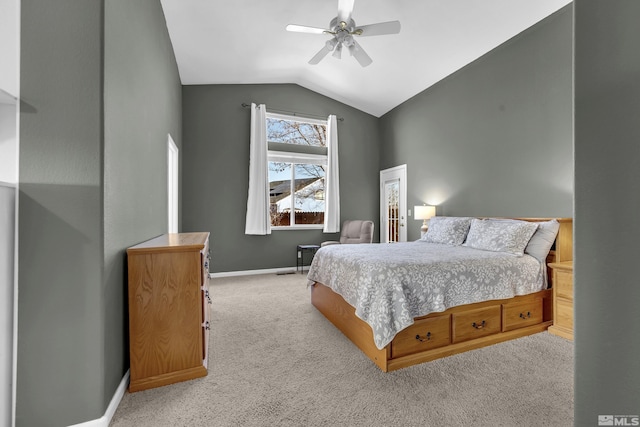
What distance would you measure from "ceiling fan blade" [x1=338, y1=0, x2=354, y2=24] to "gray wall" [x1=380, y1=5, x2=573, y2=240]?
7.38 feet

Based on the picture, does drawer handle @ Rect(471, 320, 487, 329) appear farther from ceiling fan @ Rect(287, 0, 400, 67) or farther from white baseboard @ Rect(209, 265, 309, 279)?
white baseboard @ Rect(209, 265, 309, 279)

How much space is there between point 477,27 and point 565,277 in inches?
113

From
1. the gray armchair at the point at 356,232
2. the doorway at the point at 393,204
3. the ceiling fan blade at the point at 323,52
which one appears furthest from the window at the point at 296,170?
the ceiling fan blade at the point at 323,52

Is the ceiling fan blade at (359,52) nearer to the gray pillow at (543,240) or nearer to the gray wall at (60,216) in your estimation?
the gray wall at (60,216)

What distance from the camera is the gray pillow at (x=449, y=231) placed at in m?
3.25

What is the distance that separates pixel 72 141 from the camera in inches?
53.6

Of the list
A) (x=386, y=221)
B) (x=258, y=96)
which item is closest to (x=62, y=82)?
(x=258, y=96)

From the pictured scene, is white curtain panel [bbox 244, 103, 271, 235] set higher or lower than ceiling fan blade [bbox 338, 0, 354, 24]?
lower

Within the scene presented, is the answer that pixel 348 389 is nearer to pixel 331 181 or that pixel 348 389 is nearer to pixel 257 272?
pixel 257 272

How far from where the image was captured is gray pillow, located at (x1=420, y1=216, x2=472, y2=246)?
3.25 m

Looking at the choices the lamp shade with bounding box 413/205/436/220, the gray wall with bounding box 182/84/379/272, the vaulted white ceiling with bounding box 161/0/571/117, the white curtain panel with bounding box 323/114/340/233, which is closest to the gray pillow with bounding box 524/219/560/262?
the lamp shade with bounding box 413/205/436/220

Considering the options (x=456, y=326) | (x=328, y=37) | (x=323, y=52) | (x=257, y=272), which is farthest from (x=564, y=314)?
(x=257, y=272)

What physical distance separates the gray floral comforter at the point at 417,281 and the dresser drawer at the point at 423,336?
5.1 inches

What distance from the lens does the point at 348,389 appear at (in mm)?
1724
